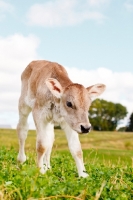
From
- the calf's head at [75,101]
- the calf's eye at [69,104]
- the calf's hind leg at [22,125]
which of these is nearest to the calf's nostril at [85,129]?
the calf's head at [75,101]

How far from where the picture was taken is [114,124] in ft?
387

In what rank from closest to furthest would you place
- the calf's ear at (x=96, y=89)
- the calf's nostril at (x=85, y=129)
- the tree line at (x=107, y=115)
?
the calf's nostril at (x=85, y=129) → the calf's ear at (x=96, y=89) → the tree line at (x=107, y=115)

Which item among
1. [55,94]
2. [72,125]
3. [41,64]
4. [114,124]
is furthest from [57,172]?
[114,124]

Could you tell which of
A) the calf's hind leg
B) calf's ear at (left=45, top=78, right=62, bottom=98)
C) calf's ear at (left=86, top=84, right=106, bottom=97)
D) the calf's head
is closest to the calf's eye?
the calf's head

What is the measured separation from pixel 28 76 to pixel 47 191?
7.38 m

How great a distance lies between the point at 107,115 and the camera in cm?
12556

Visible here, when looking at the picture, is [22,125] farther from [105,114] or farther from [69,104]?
[105,114]

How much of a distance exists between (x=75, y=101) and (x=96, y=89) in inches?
37.1

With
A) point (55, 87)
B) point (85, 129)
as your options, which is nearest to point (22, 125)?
point (55, 87)

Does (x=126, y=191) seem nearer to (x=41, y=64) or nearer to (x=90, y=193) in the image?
(x=90, y=193)

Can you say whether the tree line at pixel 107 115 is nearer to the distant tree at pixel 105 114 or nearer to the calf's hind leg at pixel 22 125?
the distant tree at pixel 105 114

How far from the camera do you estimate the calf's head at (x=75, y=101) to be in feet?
29.4

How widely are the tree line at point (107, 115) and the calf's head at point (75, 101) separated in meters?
98.8

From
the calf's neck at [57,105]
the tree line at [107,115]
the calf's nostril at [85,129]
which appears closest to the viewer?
the calf's nostril at [85,129]
